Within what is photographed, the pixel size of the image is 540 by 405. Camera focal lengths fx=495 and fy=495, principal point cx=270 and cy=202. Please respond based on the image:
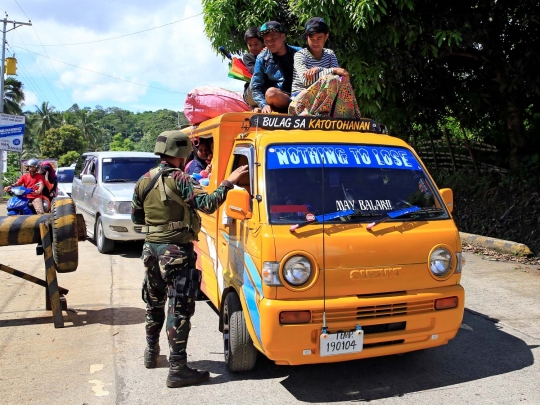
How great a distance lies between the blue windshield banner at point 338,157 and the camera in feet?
12.6

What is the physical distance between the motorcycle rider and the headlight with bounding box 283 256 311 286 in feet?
24.5

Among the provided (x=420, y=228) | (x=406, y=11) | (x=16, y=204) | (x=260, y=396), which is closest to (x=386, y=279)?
(x=420, y=228)

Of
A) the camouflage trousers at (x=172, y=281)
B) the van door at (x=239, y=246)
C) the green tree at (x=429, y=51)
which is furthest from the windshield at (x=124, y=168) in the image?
the camouflage trousers at (x=172, y=281)

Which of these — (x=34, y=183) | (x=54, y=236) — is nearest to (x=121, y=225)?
(x=34, y=183)

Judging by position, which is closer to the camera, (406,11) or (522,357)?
(522,357)

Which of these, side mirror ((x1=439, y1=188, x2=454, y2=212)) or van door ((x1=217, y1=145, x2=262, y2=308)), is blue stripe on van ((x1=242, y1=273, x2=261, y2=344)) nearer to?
van door ((x1=217, y1=145, x2=262, y2=308))

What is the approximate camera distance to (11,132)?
17.9 meters

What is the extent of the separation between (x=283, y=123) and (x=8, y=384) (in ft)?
9.99

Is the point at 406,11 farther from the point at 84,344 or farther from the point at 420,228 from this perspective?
the point at 84,344

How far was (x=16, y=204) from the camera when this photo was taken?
356 inches

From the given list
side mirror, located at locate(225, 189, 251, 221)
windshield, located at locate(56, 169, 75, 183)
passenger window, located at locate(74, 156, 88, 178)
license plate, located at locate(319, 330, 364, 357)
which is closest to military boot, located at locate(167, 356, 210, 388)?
license plate, located at locate(319, 330, 364, 357)

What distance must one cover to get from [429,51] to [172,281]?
22.0 feet

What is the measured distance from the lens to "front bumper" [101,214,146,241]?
8.42 metres

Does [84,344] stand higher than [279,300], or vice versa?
[279,300]
